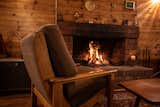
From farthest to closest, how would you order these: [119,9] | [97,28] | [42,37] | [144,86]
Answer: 1. [119,9]
2. [97,28]
3. [144,86]
4. [42,37]

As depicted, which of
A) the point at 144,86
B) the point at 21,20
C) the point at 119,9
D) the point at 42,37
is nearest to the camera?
the point at 42,37

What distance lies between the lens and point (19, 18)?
150 inches

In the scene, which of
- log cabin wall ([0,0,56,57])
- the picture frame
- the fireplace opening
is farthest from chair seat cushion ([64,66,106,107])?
the picture frame

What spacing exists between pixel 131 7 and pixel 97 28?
1022 mm

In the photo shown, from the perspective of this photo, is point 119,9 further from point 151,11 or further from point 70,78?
point 70,78

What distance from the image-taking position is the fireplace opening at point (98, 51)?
426 centimetres

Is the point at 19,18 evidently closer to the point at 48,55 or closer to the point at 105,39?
the point at 105,39

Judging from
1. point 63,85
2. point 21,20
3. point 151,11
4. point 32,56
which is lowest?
point 63,85

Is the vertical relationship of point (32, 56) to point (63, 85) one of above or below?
above

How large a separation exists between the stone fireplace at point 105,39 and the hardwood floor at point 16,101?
4.49 ft

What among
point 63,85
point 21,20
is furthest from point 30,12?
point 63,85

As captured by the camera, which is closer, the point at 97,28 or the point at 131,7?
the point at 97,28

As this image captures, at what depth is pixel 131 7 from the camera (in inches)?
174

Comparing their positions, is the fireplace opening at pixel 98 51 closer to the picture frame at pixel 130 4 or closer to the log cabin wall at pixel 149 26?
the log cabin wall at pixel 149 26
